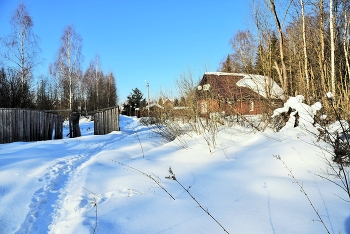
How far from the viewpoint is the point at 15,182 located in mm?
3164

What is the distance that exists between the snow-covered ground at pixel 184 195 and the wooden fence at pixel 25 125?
132 inches

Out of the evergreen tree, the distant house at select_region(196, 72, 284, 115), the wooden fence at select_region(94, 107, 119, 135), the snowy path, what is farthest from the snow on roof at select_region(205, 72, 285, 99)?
the evergreen tree

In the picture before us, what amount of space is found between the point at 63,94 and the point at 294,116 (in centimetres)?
2319

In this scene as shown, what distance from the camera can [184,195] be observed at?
256 centimetres

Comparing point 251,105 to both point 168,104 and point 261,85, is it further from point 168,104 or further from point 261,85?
point 168,104

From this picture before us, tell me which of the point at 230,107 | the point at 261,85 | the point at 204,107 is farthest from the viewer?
the point at 261,85

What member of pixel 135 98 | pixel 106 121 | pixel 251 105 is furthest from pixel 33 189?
pixel 135 98

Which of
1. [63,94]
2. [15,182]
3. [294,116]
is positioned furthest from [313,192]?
[63,94]

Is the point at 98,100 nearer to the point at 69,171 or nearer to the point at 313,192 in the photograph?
the point at 69,171

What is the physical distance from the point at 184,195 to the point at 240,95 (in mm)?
5576

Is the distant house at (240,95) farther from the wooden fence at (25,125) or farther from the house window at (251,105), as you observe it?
the wooden fence at (25,125)

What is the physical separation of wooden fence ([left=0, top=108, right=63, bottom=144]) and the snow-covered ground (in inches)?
132

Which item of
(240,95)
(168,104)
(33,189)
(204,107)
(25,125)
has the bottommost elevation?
(33,189)

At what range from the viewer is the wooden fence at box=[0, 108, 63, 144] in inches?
278
